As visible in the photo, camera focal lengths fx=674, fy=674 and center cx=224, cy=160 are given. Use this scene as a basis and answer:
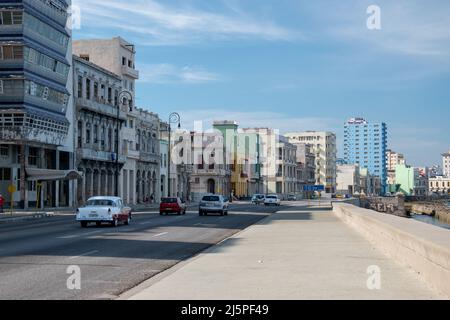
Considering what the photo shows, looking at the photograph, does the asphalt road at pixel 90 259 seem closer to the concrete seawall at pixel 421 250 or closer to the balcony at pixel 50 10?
the concrete seawall at pixel 421 250

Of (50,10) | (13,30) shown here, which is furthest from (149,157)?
(13,30)

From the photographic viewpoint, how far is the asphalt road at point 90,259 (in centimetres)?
1248

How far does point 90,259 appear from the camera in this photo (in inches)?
701

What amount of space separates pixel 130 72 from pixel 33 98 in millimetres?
31224

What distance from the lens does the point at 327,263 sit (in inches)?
633

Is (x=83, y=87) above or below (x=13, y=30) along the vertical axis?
below

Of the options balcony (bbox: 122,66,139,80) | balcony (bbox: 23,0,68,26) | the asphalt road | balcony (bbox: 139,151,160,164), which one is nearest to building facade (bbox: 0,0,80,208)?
balcony (bbox: 23,0,68,26)

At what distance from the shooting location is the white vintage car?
32.7m

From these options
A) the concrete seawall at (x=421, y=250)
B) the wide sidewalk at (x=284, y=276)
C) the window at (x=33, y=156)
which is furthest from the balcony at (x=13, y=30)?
the concrete seawall at (x=421, y=250)

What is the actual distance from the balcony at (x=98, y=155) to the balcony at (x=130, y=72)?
40.2ft

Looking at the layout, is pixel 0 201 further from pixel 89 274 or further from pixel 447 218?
pixel 447 218

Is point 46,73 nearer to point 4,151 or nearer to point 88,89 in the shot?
point 4,151
